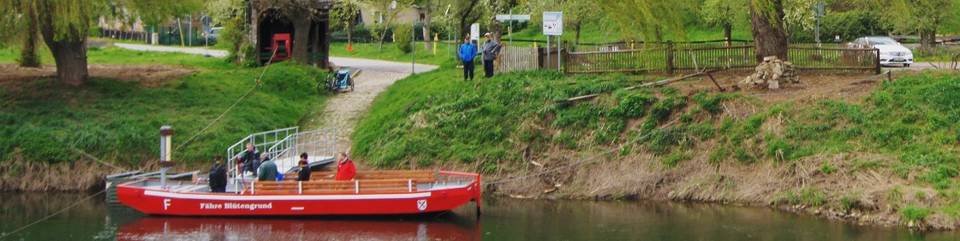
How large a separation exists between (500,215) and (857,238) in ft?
25.2

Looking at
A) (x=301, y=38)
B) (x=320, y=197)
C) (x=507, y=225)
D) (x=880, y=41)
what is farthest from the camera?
(x=301, y=38)

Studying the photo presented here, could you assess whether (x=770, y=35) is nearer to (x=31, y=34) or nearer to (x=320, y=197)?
(x=320, y=197)

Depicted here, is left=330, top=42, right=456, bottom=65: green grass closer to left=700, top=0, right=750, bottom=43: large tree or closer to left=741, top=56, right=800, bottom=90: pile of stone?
left=700, top=0, right=750, bottom=43: large tree

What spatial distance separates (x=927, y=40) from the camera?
48469 millimetres

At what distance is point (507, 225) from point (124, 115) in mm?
14548

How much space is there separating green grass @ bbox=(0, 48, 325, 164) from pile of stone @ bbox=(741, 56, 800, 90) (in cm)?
1388

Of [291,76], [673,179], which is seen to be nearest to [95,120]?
[291,76]

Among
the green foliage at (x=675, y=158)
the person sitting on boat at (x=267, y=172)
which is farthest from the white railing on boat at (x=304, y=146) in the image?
the green foliage at (x=675, y=158)

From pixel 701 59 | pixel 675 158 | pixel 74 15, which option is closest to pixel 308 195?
pixel 675 158

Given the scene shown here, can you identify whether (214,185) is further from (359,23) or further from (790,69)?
(359,23)

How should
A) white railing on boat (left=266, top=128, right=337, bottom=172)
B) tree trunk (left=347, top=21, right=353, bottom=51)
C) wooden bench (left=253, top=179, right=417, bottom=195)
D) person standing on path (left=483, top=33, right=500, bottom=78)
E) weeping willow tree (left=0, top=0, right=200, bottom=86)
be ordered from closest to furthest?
wooden bench (left=253, top=179, right=417, bottom=195) < white railing on boat (left=266, top=128, right=337, bottom=172) < weeping willow tree (left=0, top=0, right=200, bottom=86) < person standing on path (left=483, top=33, right=500, bottom=78) < tree trunk (left=347, top=21, right=353, bottom=51)

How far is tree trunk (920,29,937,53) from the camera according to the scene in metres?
46.7

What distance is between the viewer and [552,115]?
32656 mm

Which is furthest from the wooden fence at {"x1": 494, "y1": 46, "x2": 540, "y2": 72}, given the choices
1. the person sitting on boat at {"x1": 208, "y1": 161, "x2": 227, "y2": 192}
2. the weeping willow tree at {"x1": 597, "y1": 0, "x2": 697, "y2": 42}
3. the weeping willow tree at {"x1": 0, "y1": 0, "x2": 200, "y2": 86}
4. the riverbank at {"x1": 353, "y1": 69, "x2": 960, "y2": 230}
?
the person sitting on boat at {"x1": 208, "y1": 161, "x2": 227, "y2": 192}
